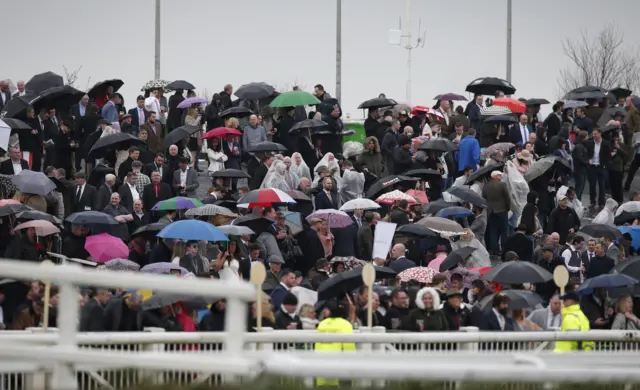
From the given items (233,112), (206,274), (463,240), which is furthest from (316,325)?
(233,112)

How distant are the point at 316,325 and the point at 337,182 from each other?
429 inches

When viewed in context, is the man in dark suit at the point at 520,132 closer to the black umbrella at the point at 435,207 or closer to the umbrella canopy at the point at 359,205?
the black umbrella at the point at 435,207

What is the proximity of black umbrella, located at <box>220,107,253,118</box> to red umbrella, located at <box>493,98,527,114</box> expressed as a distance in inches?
213

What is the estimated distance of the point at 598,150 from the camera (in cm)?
2898

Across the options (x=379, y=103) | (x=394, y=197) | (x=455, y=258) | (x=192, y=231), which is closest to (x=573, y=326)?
(x=455, y=258)

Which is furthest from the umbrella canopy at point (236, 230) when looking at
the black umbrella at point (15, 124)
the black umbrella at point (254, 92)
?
the black umbrella at point (254, 92)

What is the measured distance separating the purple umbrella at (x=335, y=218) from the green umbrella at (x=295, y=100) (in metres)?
6.16

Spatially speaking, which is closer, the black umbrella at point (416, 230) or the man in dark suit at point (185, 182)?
the black umbrella at point (416, 230)

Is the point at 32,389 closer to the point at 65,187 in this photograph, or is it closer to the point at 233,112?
the point at 65,187

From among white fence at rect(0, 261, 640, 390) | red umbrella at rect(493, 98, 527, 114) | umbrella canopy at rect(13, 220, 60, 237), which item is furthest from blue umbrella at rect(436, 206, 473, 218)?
white fence at rect(0, 261, 640, 390)

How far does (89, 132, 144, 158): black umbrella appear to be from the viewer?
24.1 metres

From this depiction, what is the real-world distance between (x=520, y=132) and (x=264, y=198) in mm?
8801

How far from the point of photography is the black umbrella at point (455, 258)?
1958cm

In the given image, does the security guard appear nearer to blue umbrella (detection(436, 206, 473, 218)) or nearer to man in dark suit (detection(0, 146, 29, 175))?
blue umbrella (detection(436, 206, 473, 218))
